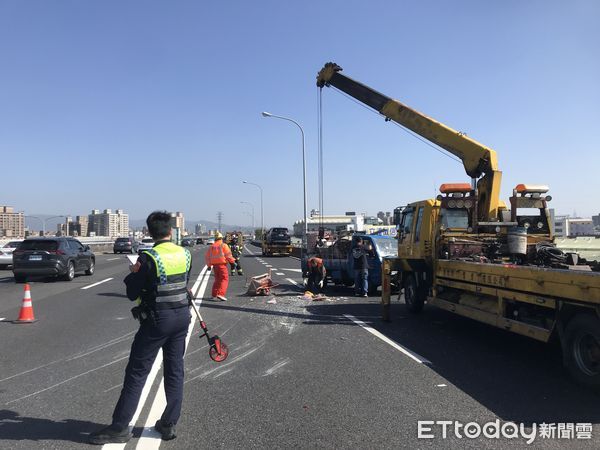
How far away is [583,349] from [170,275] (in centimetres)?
452

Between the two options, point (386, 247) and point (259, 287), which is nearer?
point (259, 287)

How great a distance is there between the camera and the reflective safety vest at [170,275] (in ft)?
13.9

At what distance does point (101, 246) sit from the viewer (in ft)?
192

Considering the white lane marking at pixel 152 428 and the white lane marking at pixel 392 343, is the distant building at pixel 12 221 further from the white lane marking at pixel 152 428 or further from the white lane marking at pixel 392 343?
the white lane marking at pixel 152 428

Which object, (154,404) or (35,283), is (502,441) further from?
(35,283)

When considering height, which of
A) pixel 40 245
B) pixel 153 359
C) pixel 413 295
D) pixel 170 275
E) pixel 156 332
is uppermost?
pixel 170 275

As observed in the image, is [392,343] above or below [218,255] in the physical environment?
below

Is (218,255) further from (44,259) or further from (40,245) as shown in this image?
(40,245)

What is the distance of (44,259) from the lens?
18406 mm

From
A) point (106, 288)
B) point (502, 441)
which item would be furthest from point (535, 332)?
point (106, 288)

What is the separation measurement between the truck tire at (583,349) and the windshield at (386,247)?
8925mm

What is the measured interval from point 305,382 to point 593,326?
3166mm

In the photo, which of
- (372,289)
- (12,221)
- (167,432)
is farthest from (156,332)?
(12,221)

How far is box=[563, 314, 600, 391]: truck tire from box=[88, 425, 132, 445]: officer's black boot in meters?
4.66
